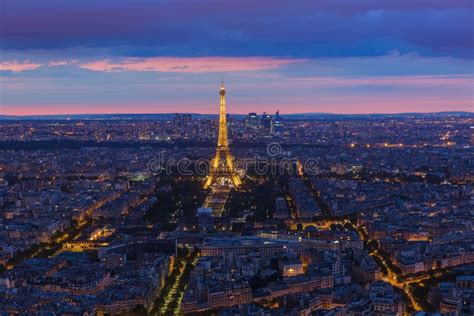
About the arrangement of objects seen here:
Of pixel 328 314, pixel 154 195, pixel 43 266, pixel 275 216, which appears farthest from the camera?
pixel 154 195

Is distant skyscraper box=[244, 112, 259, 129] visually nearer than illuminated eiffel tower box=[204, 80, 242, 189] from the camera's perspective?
No

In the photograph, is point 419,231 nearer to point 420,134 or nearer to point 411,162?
point 411,162

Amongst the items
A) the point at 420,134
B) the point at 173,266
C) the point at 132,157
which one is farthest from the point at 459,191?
the point at 420,134

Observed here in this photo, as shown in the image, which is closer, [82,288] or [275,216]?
[82,288]

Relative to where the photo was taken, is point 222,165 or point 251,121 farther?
point 251,121

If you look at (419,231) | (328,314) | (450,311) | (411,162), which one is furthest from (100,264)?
(411,162)

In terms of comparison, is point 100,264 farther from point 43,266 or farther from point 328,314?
point 328,314

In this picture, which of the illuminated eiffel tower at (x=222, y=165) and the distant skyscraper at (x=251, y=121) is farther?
the distant skyscraper at (x=251, y=121)

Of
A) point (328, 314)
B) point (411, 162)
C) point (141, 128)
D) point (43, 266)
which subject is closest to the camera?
point (328, 314)

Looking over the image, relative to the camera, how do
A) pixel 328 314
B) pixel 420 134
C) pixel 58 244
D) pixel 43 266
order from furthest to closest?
pixel 420 134, pixel 58 244, pixel 43 266, pixel 328 314
